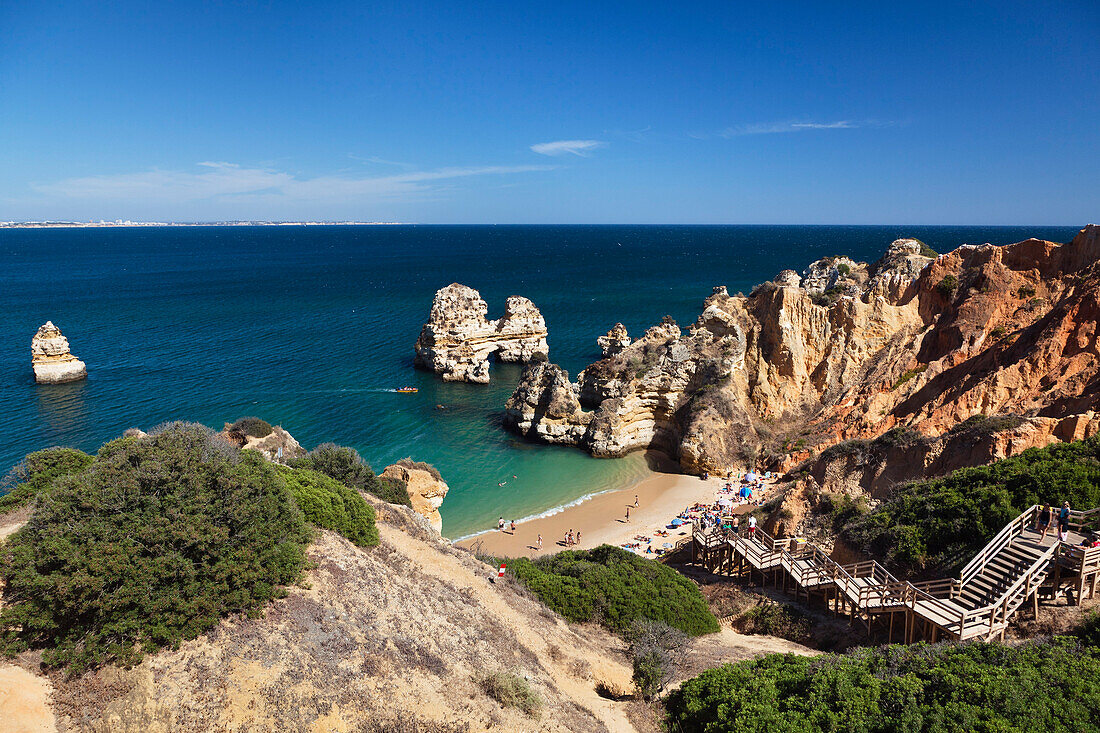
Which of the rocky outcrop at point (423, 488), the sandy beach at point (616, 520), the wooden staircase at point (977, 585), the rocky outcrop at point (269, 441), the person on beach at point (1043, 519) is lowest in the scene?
the sandy beach at point (616, 520)

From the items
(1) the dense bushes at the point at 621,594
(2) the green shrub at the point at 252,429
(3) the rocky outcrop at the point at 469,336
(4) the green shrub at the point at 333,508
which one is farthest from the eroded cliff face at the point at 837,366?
(4) the green shrub at the point at 333,508

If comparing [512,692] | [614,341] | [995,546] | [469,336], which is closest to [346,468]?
[512,692]

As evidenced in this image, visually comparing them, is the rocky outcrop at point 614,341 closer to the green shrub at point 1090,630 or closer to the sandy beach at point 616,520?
the sandy beach at point 616,520

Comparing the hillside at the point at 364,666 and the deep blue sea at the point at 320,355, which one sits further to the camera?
the deep blue sea at the point at 320,355

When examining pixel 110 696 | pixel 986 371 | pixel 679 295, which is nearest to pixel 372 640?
pixel 110 696

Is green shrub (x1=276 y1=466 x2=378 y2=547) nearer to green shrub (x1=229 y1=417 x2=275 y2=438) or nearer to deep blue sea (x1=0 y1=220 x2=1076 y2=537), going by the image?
deep blue sea (x1=0 y1=220 x2=1076 y2=537)

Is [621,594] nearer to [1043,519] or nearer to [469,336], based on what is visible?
[1043,519]
